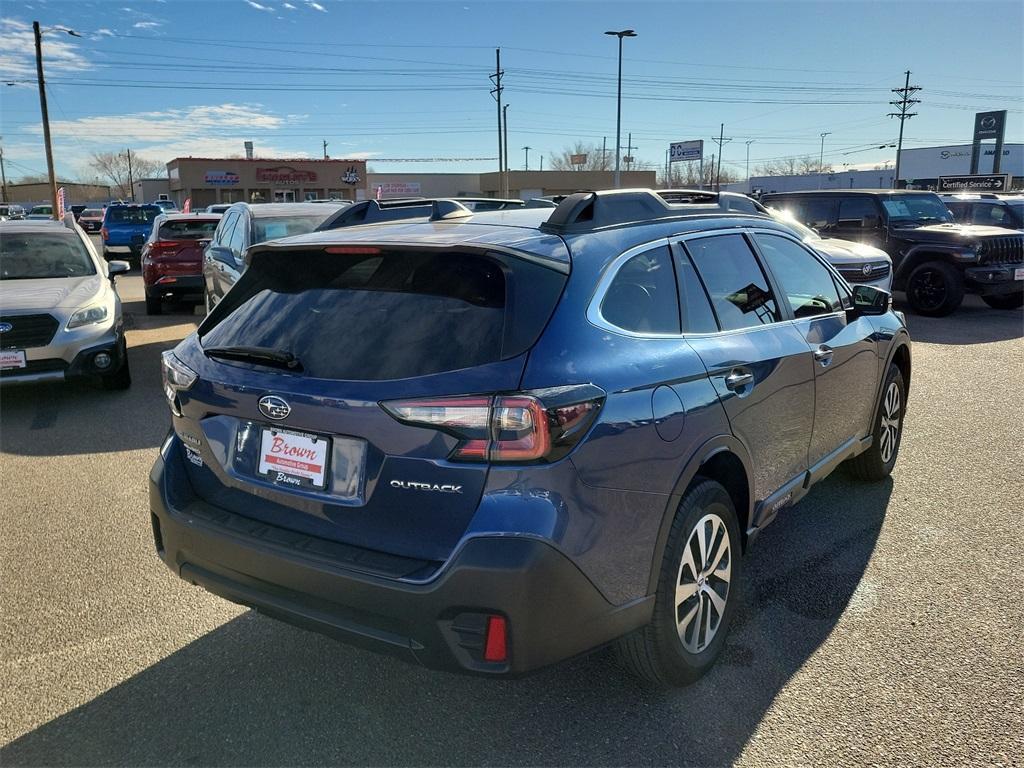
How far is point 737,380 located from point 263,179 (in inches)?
2813

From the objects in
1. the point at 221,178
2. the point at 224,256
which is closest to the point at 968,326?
the point at 224,256

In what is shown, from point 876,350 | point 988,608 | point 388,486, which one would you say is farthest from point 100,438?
point 988,608

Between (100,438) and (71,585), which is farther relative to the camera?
(100,438)

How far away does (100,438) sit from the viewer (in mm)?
6320

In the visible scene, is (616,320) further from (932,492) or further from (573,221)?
(932,492)

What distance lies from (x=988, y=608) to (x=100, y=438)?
19.9 ft

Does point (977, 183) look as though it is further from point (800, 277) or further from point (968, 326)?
point (800, 277)

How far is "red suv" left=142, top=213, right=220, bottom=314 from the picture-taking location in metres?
12.9

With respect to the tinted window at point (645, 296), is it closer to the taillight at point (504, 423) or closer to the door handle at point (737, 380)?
the door handle at point (737, 380)

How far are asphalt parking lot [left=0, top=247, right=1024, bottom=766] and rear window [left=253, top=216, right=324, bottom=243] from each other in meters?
4.56

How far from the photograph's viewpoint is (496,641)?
228 centimetres

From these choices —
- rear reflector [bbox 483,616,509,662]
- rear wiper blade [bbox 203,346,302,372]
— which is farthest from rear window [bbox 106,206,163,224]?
rear reflector [bbox 483,616,509,662]

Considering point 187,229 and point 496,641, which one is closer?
point 496,641

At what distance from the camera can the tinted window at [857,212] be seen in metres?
13.1
